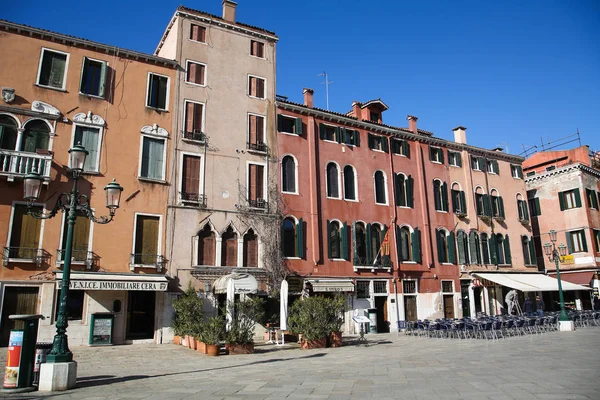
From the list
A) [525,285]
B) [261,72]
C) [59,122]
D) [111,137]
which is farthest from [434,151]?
[59,122]

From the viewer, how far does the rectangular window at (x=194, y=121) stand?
66.7 ft

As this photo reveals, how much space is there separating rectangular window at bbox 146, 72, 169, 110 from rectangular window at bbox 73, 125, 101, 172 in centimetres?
266

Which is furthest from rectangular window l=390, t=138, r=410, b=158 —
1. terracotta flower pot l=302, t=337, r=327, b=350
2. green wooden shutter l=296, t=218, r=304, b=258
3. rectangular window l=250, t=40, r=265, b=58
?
terracotta flower pot l=302, t=337, r=327, b=350

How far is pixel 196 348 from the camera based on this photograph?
1538cm

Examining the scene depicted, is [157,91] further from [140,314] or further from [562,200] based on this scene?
[562,200]

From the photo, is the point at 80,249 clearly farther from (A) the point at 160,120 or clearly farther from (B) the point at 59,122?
(A) the point at 160,120

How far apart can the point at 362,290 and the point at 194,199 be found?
394 inches

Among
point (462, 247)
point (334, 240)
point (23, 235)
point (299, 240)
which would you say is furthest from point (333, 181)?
point (23, 235)

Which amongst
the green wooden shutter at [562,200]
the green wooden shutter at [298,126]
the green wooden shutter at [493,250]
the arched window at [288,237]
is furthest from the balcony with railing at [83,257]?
the green wooden shutter at [562,200]

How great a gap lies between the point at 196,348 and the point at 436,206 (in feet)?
58.8

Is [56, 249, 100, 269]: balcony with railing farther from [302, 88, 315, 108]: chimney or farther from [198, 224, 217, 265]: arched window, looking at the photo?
[302, 88, 315, 108]: chimney

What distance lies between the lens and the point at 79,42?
1870 centimetres

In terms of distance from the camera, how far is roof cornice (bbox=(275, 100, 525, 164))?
77.9 feet

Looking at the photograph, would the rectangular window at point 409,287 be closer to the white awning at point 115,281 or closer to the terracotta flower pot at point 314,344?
the terracotta flower pot at point 314,344
